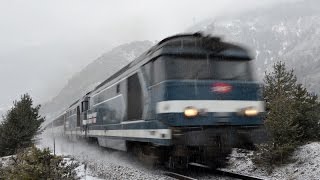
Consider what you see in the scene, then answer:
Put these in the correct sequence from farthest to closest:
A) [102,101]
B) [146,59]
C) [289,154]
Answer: [102,101] < [289,154] < [146,59]

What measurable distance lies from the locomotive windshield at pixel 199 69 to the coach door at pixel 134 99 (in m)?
1.37

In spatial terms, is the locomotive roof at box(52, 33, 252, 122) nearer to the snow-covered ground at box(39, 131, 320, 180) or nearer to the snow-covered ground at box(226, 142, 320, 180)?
the snow-covered ground at box(39, 131, 320, 180)

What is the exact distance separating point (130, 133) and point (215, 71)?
3.55 m

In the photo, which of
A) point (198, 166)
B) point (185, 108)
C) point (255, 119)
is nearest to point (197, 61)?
point (185, 108)

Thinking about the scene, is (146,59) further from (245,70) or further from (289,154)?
(289,154)

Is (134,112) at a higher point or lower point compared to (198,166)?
higher

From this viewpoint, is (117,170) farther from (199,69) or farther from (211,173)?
(199,69)

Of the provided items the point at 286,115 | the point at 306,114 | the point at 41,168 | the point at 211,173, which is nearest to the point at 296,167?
the point at 286,115

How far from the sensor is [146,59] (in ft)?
36.1

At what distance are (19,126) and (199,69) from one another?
14.7 metres

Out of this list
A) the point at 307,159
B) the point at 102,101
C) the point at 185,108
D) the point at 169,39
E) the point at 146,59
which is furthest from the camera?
the point at 102,101

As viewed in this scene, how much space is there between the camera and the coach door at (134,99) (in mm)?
11523

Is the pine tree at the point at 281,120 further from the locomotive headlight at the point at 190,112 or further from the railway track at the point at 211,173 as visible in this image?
the locomotive headlight at the point at 190,112

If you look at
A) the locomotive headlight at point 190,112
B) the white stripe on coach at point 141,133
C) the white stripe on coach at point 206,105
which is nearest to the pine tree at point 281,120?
the white stripe on coach at point 206,105
